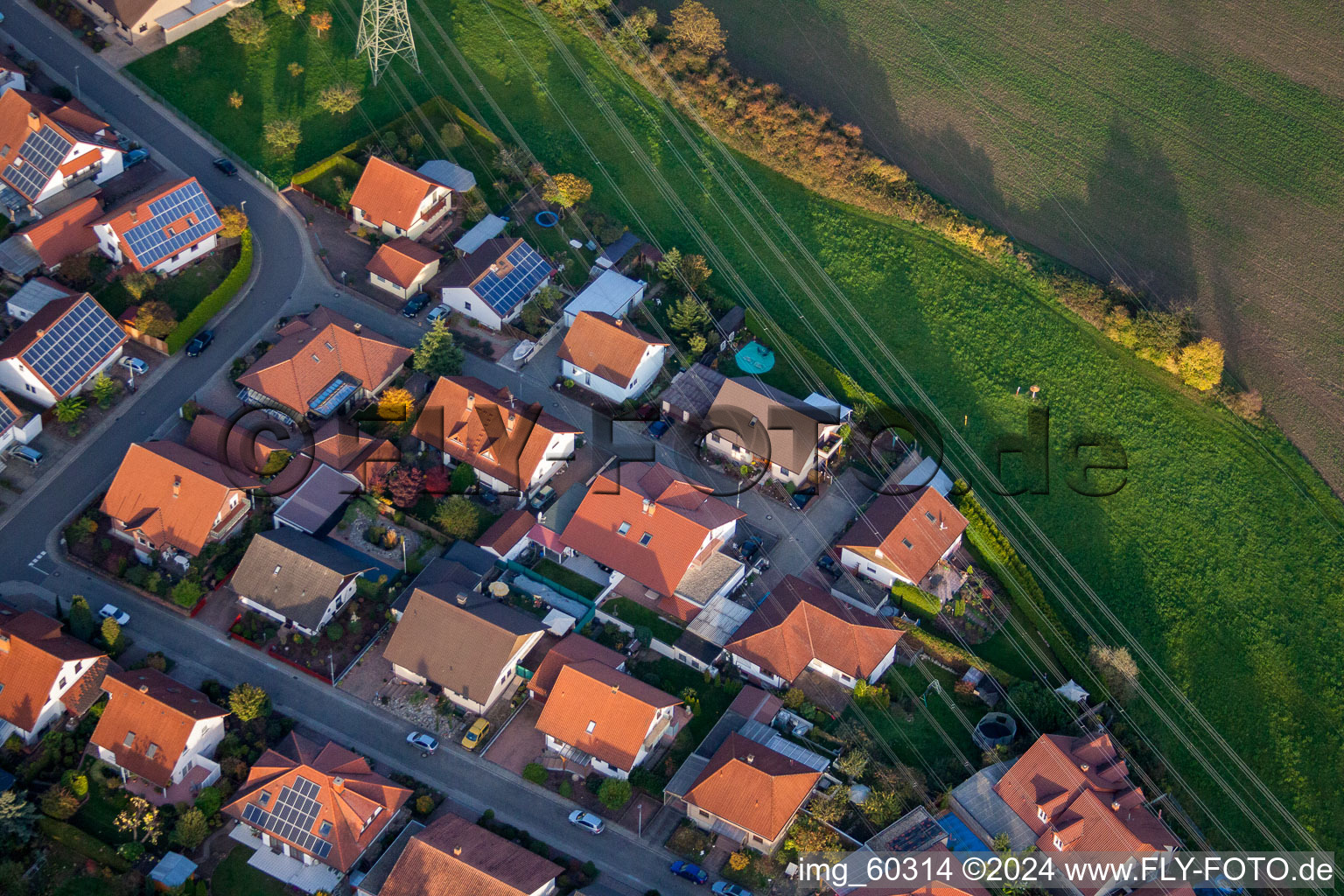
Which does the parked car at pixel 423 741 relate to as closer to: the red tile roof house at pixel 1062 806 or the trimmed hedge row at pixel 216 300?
the red tile roof house at pixel 1062 806

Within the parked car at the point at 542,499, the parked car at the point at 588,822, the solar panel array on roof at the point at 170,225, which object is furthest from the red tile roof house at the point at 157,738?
the solar panel array on roof at the point at 170,225

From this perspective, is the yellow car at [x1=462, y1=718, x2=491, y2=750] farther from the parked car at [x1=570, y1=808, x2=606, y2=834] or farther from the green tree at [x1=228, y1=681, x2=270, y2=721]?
the green tree at [x1=228, y1=681, x2=270, y2=721]

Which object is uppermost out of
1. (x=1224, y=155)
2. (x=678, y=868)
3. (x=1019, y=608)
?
(x=1224, y=155)

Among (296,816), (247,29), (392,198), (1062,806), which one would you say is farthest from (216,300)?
(1062,806)

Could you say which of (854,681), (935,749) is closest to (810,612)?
(854,681)

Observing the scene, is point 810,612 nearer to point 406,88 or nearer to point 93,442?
point 93,442

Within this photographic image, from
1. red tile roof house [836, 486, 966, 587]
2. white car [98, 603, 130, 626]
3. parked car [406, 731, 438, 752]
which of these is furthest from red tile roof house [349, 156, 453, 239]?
parked car [406, 731, 438, 752]
